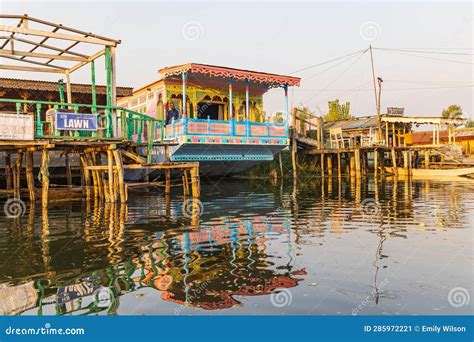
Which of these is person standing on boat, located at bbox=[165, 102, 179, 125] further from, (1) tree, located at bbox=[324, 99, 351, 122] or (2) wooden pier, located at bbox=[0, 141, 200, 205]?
(1) tree, located at bbox=[324, 99, 351, 122]

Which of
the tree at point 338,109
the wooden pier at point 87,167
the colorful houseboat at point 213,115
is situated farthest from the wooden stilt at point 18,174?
the tree at point 338,109

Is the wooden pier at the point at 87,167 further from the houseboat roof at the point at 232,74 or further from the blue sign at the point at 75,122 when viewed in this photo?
the houseboat roof at the point at 232,74

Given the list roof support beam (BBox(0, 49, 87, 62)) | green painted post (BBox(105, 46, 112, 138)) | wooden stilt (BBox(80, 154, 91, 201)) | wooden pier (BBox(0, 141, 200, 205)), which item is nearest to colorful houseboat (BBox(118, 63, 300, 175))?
wooden pier (BBox(0, 141, 200, 205))

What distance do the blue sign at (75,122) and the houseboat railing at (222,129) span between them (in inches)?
245

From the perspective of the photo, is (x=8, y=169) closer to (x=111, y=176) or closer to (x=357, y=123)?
(x=111, y=176)

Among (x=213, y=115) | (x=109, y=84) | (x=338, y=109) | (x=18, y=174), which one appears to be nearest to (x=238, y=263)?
(x=109, y=84)

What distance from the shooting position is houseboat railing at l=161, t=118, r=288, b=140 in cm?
1891

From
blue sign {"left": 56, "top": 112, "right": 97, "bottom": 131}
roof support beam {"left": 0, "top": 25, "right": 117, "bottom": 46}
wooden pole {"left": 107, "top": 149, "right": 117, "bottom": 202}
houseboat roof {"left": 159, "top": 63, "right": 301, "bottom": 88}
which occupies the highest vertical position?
houseboat roof {"left": 159, "top": 63, "right": 301, "bottom": 88}

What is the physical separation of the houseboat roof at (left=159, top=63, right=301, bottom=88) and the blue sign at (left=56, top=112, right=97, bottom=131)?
733cm

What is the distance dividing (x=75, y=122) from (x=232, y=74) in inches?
382

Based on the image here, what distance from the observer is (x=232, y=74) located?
20.5m

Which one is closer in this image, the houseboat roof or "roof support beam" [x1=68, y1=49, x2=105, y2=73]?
"roof support beam" [x1=68, y1=49, x2=105, y2=73]
